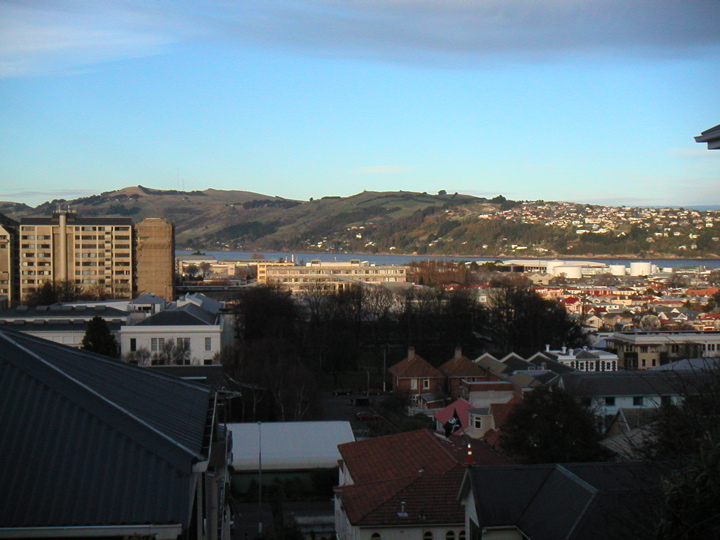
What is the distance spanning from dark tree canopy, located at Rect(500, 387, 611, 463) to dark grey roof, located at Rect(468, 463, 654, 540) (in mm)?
5076

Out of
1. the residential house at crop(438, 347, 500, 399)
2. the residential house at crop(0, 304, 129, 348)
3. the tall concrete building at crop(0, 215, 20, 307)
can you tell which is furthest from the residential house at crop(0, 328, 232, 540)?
the tall concrete building at crop(0, 215, 20, 307)

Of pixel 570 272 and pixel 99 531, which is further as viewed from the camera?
pixel 570 272

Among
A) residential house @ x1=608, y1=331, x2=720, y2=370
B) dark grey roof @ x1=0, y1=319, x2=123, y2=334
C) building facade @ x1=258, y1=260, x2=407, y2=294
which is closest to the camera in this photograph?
dark grey roof @ x1=0, y1=319, x2=123, y2=334

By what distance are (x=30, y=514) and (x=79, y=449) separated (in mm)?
376

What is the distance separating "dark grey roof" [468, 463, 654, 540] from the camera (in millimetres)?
6473

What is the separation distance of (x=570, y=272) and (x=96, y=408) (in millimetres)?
99307

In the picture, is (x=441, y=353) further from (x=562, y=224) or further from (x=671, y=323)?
(x=562, y=224)

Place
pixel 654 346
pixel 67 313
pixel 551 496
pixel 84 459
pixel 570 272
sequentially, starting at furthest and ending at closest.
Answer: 1. pixel 570 272
2. pixel 654 346
3. pixel 67 313
4. pixel 551 496
5. pixel 84 459

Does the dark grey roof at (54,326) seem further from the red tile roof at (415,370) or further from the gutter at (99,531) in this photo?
the gutter at (99,531)

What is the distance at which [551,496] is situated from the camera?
7242 millimetres

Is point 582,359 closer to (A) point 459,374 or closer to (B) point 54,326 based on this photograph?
(A) point 459,374

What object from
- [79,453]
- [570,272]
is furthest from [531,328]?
[570,272]

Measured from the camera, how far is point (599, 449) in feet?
42.0

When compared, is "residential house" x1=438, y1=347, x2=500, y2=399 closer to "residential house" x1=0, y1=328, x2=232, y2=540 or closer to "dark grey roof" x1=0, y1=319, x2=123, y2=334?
"dark grey roof" x1=0, y1=319, x2=123, y2=334
